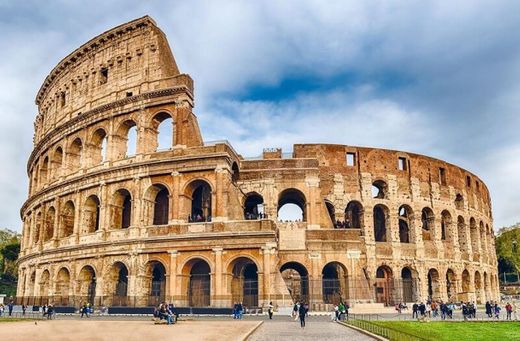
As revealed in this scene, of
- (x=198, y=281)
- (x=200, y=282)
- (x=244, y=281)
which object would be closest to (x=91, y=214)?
(x=198, y=281)

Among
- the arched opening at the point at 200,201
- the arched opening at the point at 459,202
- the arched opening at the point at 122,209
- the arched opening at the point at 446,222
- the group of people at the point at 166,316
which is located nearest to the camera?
the group of people at the point at 166,316

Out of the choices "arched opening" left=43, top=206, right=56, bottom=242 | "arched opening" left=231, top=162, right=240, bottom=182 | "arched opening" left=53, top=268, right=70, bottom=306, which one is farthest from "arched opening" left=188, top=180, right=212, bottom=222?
"arched opening" left=43, top=206, right=56, bottom=242

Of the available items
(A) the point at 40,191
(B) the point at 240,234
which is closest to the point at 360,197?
(B) the point at 240,234

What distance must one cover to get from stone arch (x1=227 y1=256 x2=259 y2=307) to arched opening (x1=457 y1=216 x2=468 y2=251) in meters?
18.2

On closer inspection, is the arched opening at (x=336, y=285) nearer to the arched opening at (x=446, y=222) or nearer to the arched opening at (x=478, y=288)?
the arched opening at (x=446, y=222)

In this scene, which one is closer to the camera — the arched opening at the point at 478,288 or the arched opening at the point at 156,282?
the arched opening at the point at 156,282

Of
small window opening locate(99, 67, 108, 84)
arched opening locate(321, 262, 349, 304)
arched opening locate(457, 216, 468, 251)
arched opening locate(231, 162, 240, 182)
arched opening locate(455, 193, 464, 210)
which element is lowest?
arched opening locate(321, 262, 349, 304)

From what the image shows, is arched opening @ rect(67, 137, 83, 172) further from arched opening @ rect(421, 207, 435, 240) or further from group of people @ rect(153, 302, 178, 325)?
arched opening @ rect(421, 207, 435, 240)

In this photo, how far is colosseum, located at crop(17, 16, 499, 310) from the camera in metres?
26.1

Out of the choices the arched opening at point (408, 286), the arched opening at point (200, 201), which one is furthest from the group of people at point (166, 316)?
the arched opening at point (408, 286)

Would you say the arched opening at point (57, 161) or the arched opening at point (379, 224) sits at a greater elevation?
the arched opening at point (57, 161)

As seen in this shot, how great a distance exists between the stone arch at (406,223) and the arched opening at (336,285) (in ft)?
23.8

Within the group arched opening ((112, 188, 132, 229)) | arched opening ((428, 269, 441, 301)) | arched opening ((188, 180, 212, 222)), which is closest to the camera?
arched opening ((188, 180, 212, 222))

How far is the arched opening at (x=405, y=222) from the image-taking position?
114ft
